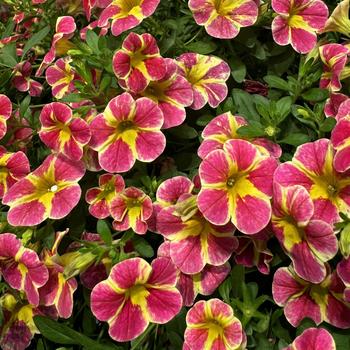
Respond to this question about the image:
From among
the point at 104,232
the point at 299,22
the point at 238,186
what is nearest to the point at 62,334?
the point at 104,232

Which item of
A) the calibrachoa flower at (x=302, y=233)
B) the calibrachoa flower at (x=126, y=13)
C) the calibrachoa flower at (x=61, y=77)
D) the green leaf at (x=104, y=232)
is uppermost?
the calibrachoa flower at (x=126, y=13)

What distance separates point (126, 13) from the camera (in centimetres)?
128

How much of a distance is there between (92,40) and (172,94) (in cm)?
24

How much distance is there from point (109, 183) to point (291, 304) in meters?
0.42

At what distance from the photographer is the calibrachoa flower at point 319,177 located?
105 cm

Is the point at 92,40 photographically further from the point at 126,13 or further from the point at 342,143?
the point at 342,143

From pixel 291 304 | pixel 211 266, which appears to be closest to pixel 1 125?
pixel 211 266

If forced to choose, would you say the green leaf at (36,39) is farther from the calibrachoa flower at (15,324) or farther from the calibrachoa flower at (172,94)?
the calibrachoa flower at (15,324)

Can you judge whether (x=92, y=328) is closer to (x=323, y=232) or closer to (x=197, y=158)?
(x=197, y=158)

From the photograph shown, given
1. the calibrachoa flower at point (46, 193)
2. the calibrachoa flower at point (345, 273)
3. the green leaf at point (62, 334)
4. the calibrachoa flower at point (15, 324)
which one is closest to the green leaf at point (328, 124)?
the calibrachoa flower at point (345, 273)

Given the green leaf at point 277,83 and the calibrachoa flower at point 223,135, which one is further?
the green leaf at point 277,83

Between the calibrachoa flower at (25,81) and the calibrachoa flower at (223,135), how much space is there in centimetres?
51

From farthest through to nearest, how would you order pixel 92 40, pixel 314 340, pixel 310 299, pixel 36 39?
pixel 36 39, pixel 92 40, pixel 310 299, pixel 314 340

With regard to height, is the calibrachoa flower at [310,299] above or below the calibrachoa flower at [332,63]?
below
